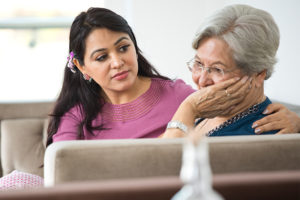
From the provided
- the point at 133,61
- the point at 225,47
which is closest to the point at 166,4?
the point at 133,61

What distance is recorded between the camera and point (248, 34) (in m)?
1.43

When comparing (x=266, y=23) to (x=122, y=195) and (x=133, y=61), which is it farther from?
(x=122, y=195)

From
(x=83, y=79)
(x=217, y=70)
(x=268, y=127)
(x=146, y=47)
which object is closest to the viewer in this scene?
(x=268, y=127)

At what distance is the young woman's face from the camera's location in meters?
1.85

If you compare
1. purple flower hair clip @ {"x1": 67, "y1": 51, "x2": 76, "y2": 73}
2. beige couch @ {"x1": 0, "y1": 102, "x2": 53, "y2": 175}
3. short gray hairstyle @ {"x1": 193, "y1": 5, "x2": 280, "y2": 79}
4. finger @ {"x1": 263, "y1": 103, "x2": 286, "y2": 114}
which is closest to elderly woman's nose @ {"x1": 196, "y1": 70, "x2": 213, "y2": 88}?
short gray hairstyle @ {"x1": 193, "y1": 5, "x2": 280, "y2": 79}

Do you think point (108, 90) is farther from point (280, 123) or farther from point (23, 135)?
point (23, 135)

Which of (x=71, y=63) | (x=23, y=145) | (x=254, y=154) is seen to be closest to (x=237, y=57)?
(x=254, y=154)

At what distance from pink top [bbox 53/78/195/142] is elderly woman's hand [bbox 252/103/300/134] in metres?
0.64

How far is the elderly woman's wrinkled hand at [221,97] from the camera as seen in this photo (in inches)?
57.9

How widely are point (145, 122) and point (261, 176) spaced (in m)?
1.35

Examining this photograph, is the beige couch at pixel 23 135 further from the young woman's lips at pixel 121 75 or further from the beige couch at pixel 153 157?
the beige couch at pixel 153 157

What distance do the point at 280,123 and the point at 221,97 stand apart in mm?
223

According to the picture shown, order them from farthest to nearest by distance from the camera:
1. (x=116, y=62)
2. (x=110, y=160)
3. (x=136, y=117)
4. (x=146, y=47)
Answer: (x=146, y=47)
(x=136, y=117)
(x=116, y=62)
(x=110, y=160)

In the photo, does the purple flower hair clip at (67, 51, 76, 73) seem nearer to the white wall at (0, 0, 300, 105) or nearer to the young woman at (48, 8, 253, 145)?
the young woman at (48, 8, 253, 145)
